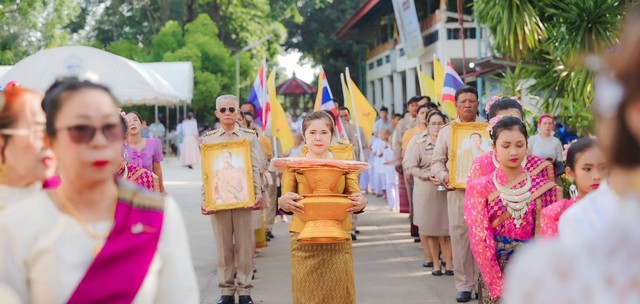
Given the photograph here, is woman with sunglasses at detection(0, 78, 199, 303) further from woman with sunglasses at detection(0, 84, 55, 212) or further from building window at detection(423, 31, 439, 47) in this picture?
building window at detection(423, 31, 439, 47)

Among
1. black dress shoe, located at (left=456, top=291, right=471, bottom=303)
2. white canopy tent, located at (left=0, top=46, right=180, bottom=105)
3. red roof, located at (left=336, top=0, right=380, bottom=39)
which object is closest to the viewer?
black dress shoe, located at (left=456, top=291, right=471, bottom=303)

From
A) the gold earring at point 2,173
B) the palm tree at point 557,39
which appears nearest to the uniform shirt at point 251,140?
the palm tree at point 557,39

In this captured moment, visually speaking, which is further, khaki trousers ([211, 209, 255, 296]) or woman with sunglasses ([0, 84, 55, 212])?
khaki trousers ([211, 209, 255, 296])

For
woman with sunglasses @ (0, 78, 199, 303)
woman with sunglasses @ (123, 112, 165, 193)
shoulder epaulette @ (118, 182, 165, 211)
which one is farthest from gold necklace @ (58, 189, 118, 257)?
woman with sunglasses @ (123, 112, 165, 193)

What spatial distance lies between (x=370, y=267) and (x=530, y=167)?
5.31 m

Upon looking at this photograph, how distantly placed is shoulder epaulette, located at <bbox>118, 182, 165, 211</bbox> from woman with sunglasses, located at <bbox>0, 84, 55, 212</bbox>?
0.73m

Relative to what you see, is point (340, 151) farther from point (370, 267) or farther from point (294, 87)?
point (294, 87)

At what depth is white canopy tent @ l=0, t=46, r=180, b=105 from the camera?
16.4 meters

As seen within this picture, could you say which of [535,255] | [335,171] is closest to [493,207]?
[335,171]

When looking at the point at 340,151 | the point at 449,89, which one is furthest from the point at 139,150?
the point at 449,89

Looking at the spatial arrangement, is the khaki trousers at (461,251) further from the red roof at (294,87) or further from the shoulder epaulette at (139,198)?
the red roof at (294,87)

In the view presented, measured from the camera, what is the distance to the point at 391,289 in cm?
1053

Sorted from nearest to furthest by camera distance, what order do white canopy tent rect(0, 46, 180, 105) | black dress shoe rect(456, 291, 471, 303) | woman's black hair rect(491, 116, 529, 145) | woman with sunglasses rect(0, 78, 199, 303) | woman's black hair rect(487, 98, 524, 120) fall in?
woman with sunglasses rect(0, 78, 199, 303)
woman's black hair rect(491, 116, 529, 145)
woman's black hair rect(487, 98, 524, 120)
black dress shoe rect(456, 291, 471, 303)
white canopy tent rect(0, 46, 180, 105)

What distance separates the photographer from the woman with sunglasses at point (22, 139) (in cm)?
414
